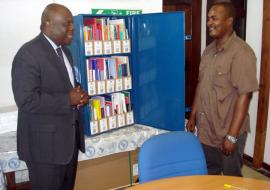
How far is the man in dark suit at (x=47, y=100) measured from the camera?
1.62m

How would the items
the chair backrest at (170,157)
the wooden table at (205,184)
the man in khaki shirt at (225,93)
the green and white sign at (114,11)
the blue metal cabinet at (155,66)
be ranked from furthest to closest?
1. the green and white sign at (114,11)
2. the blue metal cabinet at (155,66)
3. the man in khaki shirt at (225,93)
4. the chair backrest at (170,157)
5. the wooden table at (205,184)

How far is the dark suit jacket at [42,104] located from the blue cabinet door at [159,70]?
91 cm

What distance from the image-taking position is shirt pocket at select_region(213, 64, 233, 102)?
1.96 metres

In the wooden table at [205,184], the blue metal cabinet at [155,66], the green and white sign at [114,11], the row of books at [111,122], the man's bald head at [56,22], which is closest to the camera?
the wooden table at [205,184]

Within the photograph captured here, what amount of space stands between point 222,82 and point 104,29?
1.05 metres

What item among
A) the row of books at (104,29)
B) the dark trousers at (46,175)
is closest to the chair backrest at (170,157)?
the dark trousers at (46,175)

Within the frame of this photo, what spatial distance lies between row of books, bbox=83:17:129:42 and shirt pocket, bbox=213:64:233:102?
2.98 feet

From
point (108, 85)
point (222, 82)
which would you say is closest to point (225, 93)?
point (222, 82)

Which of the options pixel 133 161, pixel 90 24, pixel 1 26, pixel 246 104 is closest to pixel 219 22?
pixel 246 104

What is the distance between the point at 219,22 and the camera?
200 cm

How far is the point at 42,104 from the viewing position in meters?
1.64

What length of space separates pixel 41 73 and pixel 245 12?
2639 millimetres

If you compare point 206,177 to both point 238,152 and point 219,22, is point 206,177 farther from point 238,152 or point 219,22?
point 219,22

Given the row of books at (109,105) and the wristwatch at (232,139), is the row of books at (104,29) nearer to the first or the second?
the row of books at (109,105)
